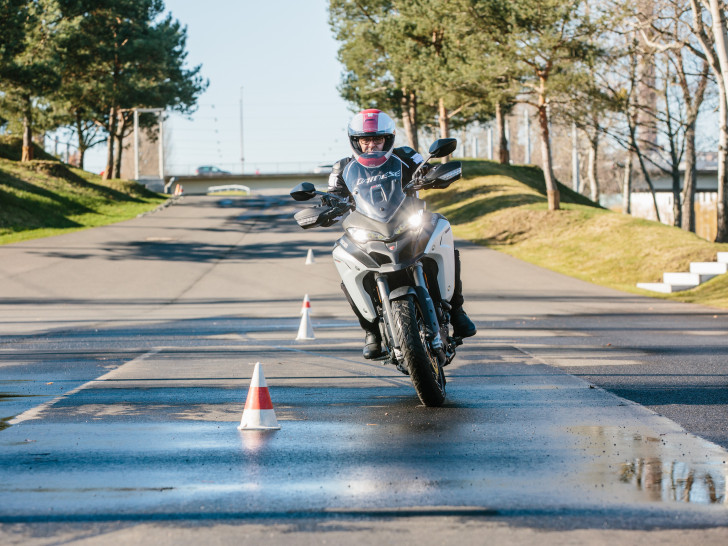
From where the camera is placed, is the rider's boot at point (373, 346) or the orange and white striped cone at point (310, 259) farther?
the orange and white striped cone at point (310, 259)

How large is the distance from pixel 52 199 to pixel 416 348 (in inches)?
1739

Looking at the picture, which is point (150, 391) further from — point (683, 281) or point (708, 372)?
point (683, 281)

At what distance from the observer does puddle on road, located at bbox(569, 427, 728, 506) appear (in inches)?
181

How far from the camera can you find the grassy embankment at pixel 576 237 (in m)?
27.5

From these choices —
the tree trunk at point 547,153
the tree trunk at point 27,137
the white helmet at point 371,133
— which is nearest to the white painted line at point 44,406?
the white helmet at point 371,133

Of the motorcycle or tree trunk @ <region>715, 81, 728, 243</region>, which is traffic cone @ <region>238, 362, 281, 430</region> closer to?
the motorcycle

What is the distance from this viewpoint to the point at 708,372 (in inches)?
360

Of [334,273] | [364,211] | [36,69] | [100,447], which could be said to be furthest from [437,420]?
[36,69]

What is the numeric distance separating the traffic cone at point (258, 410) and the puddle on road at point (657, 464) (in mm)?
2036

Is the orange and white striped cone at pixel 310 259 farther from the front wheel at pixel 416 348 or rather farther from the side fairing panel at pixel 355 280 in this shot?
the front wheel at pixel 416 348

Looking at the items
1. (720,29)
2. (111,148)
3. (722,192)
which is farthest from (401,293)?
(111,148)

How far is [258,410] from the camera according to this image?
6.55 meters

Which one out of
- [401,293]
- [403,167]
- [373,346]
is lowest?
[373,346]

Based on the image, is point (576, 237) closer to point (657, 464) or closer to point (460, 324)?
point (460, 324)
